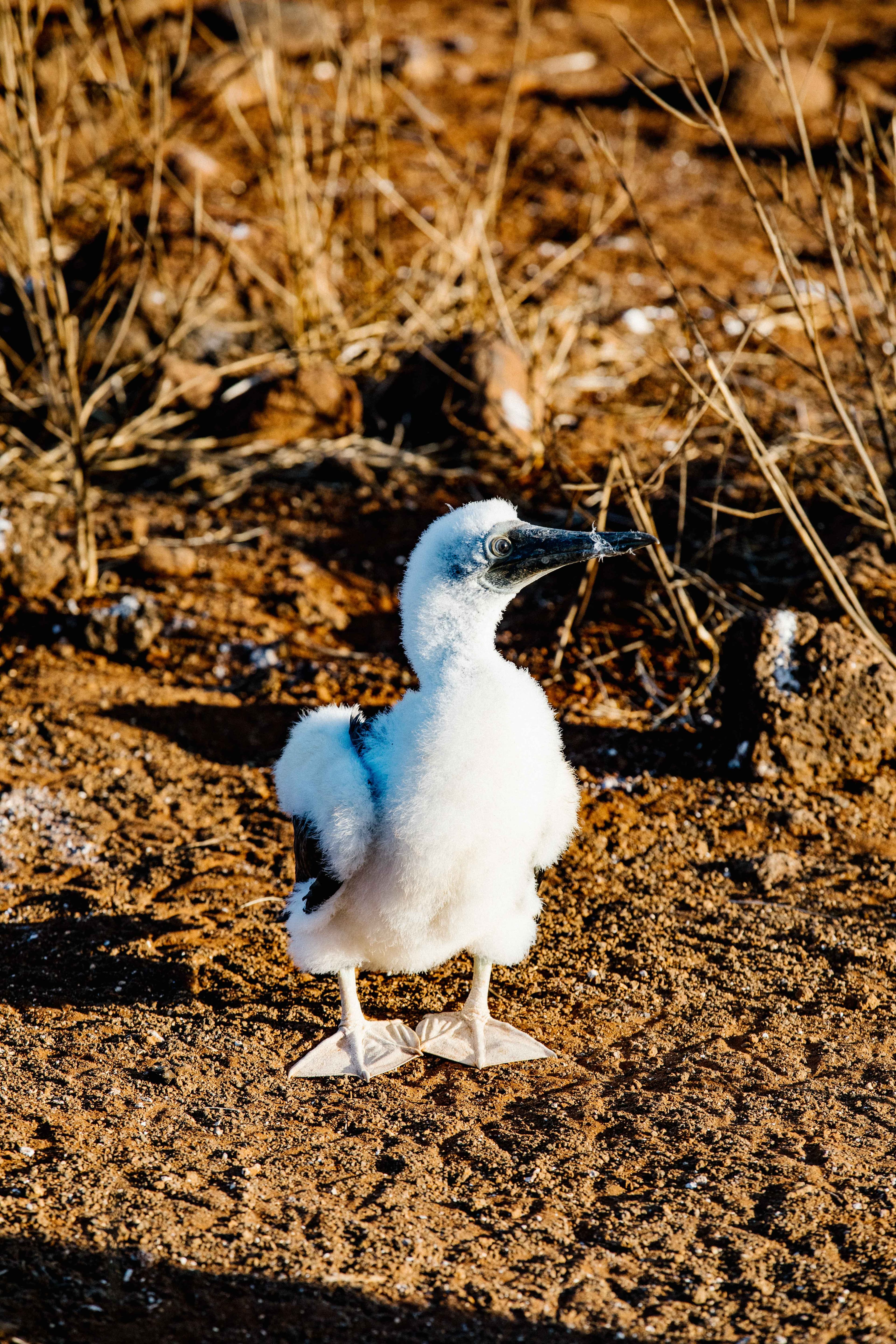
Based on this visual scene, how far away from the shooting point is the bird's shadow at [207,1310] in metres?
2.52

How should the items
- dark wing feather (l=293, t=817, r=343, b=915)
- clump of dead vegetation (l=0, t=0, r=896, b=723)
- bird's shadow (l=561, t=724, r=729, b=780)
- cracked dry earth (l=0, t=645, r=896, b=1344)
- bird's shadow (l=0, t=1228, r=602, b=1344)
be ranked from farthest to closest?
clump of dead vegetation (l=0, t=0, r=896, b=723) → bird's shadow (l=561, t=724, r=729, b=780) → dark wing feather (l=293, t=817, r=343, b=915) → cracked dry earth (l=0, t=645, r=896, b=1344) → bird's shadow (l=0, t=1228, r=602, b=1344)

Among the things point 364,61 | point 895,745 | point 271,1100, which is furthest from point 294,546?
point 364,61

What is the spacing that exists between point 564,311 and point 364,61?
4.17 meters

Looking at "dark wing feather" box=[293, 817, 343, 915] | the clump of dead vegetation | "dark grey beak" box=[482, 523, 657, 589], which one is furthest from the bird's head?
the clump of dead vegetation

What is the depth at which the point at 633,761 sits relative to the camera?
514 cm

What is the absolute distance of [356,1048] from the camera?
139 inches

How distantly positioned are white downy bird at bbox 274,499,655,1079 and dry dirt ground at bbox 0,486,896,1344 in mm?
356

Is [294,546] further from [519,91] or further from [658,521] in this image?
[519,91]

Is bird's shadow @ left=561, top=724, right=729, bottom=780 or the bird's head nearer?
the bird's head

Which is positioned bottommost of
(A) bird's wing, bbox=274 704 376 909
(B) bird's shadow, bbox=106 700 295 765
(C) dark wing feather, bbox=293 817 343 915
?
(B) bird's shadow, bbox=106 700 295 765

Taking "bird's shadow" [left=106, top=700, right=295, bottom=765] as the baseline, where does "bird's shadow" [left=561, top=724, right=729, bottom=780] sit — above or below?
below

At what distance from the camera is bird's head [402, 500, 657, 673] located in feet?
10.7

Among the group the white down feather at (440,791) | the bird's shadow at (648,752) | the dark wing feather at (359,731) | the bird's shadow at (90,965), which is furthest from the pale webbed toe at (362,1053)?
the bird's shadow at (648,752)

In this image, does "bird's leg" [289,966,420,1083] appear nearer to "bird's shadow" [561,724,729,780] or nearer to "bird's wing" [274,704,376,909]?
"bird's wing" [274,704,376,909]
